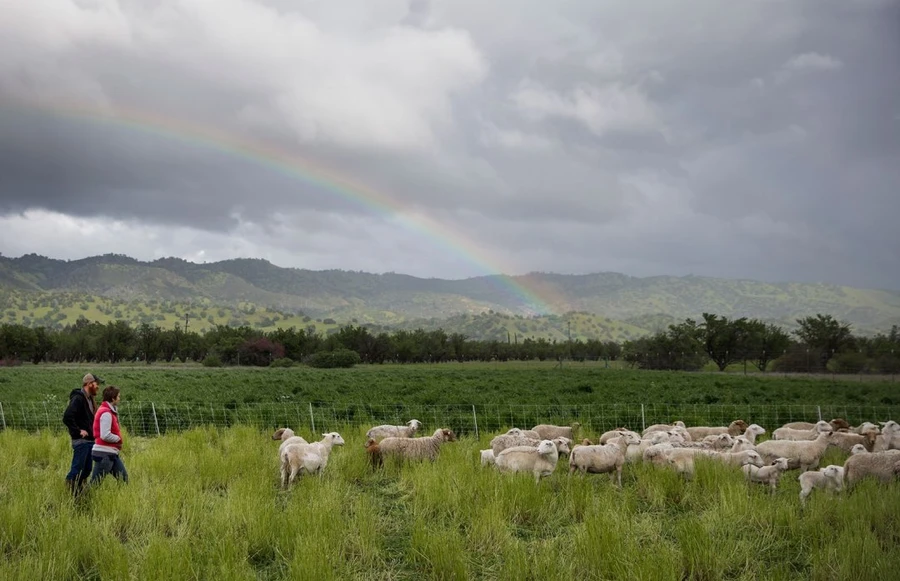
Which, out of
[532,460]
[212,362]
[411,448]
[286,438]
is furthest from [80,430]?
[212,362]

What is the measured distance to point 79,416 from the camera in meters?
10.2

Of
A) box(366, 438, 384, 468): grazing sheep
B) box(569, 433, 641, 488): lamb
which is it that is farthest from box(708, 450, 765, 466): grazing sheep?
box(366, 438, 384, 468): grazing sheep

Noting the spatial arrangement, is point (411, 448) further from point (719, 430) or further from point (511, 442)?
point (719, 430)

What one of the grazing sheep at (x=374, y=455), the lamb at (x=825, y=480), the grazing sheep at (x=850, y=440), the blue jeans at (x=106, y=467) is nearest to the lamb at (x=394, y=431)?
the grazing sheep at (x=374, y=455)

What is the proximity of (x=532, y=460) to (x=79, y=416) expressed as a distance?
8437 mm

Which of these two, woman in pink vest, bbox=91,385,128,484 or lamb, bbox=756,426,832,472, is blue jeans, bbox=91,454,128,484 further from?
lamb, bbox=756,426,832,472

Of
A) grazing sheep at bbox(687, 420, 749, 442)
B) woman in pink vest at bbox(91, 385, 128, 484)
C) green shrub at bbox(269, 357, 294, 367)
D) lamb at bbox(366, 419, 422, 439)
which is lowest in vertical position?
green shrub at bbox(269, 357, 294, 367)

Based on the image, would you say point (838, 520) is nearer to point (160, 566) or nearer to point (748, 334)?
point (160, 566)

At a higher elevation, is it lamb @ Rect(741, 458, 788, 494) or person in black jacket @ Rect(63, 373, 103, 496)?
person in black jacket @ Rect(63, 373, 103, 496)

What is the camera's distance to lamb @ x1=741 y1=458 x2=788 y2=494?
10.3 meters

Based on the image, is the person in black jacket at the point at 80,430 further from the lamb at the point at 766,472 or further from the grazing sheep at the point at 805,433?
the grazing sheep at the point at 805,433

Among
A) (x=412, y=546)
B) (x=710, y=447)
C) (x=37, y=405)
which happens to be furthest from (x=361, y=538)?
(x=37, y=405)

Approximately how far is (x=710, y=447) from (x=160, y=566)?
11.2 metres

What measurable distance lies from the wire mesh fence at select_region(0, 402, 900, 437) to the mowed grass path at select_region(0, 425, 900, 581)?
8.55 meters
